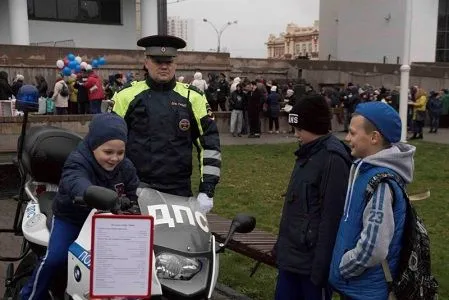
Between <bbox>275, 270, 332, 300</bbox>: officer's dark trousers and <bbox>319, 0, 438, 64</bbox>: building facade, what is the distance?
41183mm

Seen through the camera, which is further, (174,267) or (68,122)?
(68,122)

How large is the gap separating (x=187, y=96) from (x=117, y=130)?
1.26 m

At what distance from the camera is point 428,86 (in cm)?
2961

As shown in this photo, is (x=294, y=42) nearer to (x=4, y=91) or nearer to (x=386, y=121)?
(x=4, y=91)

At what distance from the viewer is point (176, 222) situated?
3.07m

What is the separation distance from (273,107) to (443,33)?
33.1m

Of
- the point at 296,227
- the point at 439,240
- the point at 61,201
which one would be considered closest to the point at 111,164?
the point at 61,201

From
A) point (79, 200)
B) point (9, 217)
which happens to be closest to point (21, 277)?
point (79, 200)

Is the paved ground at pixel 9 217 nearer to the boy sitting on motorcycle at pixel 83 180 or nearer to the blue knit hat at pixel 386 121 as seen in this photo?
the boy sitting on motorcycle at pixel 83 180

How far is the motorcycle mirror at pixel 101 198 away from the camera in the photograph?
2676 millimetres

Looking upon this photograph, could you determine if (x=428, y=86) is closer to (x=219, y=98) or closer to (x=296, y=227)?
(x=219, y=98)

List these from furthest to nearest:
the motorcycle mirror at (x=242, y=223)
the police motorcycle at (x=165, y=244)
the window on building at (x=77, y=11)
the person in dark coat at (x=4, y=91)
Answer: the window on building at (x=77, y=11)
the person in dark coat at (x=4, y=91)
the motorcycle mirror at (x=242, y=223)
the police motorcycle at (x=165, y=244)

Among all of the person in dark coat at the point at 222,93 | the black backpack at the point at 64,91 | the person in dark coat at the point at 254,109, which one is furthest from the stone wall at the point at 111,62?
the person in dark coat at the point at 254,109

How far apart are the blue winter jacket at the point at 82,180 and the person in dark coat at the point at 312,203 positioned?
38.5 inches
